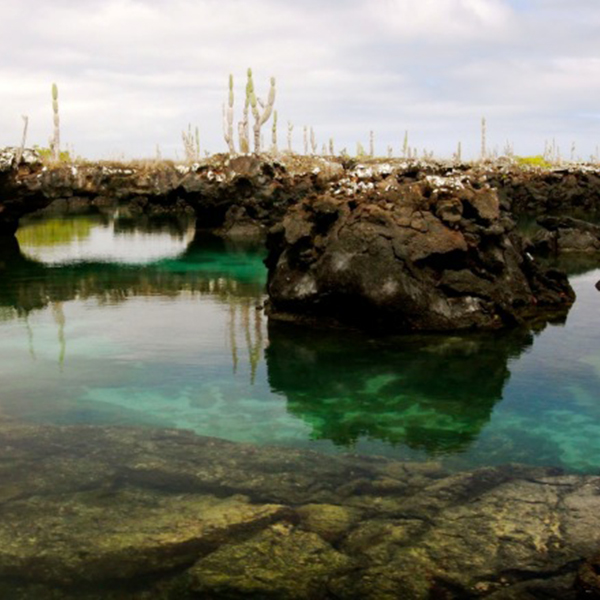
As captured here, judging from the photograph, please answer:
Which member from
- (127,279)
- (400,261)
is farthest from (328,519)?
(127,279)

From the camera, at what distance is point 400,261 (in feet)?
68.6

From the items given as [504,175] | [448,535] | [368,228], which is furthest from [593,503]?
[504,175]

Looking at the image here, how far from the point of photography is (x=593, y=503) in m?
9.80

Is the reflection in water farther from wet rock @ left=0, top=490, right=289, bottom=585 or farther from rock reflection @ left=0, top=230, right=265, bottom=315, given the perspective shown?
wet rock @ left=0, top=490, right=289, bottom=585

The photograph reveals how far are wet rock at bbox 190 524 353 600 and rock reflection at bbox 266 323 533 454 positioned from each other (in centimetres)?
399

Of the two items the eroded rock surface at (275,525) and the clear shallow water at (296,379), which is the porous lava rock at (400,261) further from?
the eroded rock surface at (275,525)

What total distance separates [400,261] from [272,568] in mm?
13688

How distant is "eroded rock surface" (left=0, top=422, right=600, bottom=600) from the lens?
786cm

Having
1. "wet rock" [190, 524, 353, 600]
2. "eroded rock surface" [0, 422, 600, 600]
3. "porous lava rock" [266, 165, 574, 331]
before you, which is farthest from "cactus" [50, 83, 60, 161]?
"wet rock" [190, 524, 353, 600]

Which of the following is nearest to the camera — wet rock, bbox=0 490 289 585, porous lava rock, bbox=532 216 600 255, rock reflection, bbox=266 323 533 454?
wet rock, bbox=0 490 289 585

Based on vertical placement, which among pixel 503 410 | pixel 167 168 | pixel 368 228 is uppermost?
pixel 167 168

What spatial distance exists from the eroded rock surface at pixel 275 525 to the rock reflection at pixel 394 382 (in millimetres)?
1729

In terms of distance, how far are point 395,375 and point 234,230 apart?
36721 millimetres

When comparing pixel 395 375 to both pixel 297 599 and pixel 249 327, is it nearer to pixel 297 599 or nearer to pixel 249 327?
pixel 249 327
